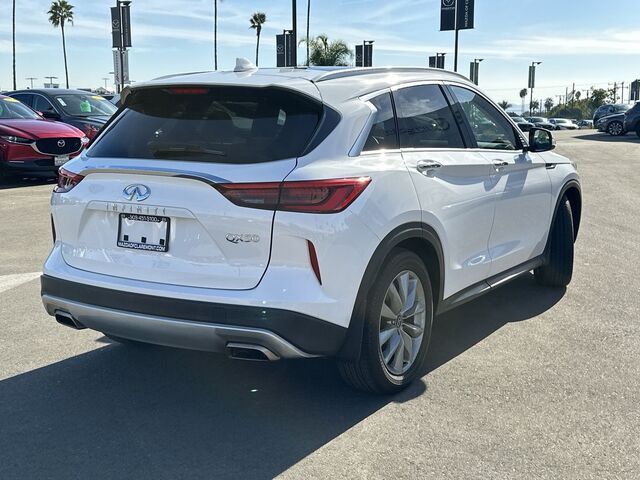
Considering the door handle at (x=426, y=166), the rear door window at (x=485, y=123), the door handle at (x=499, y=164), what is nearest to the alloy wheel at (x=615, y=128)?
the rear door window at (x=485, y=123)

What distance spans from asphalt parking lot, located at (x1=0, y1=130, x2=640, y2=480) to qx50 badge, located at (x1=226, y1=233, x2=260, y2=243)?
0.98 metres

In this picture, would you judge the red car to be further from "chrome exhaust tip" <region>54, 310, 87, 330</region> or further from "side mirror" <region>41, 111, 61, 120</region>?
"chrome exhaust tip" <region>54, 310, 87, 330</region>

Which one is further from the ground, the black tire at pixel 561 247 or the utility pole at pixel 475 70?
the utility pole at pixel 475 70

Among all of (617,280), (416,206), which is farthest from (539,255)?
(416,206)

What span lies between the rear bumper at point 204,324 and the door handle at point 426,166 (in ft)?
3.58

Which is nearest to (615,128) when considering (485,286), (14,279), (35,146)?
(35,146)

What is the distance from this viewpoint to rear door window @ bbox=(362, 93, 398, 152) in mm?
3829

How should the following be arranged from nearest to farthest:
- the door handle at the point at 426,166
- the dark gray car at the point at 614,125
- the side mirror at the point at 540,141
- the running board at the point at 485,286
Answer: the door handle at the point at 426,166 < the running board at the point at 485,286 < the side mirror at the point at 540,141 < the dark gray car at the point at 614,125

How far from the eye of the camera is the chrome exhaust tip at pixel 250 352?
11.1ft

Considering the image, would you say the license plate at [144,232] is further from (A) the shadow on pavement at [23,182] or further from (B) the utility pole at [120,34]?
(B) the utility pole at [120,34]

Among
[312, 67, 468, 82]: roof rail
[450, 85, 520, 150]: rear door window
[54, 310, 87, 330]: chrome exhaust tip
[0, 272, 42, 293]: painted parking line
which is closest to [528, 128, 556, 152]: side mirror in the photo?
[450, 85, 520, 150]: rear door window

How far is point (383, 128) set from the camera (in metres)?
3.94

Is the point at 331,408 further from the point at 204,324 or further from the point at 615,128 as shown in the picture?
the point at 615,128

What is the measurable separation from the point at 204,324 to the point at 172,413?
2.36ft
